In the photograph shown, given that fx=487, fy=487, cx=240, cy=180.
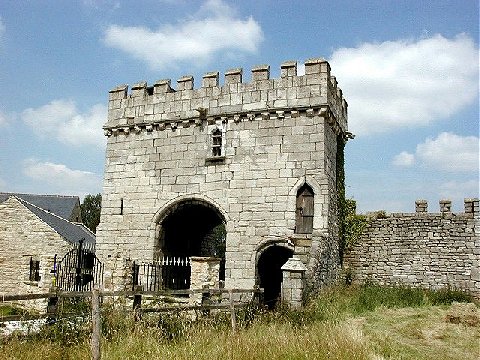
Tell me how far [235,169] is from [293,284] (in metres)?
4.44

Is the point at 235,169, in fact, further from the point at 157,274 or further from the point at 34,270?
the point at 34,270

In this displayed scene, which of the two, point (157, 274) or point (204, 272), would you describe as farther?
point (157, 274)

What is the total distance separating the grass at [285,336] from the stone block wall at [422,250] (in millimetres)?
2962

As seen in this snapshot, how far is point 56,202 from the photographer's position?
37.4m

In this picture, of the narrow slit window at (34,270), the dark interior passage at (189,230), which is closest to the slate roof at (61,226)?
the narrow slit window at (34,270)

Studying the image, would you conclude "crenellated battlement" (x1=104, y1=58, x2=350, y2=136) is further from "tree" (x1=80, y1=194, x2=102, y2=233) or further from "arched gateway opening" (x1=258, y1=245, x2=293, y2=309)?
"tree" (x1=80, y1=194, x2=102, y2=233)

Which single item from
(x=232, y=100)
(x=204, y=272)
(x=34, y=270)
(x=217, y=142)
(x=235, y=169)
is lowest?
(x=34, y=270)

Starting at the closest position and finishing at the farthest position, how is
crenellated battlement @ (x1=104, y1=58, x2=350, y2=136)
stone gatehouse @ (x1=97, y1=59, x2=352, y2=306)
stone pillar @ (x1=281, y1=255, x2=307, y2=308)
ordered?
1. stone pillar @ (x1=281, y1=255, x2=307, y2=308)
2. stone gatehouse @ (x1=97, y1=59, x2=352, y2=306)
3. crenellated battlement @ (x1=104, y1=58, x2=350, y2=136)

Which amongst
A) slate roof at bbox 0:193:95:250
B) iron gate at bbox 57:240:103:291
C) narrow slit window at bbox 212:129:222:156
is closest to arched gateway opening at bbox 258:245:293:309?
narrow slit window at bbox 212:129:222:156

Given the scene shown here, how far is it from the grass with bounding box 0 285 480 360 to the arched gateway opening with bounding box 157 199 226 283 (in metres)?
4.39

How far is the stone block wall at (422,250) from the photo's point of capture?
14742 mm

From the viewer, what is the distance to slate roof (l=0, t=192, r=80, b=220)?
35469 millimetres

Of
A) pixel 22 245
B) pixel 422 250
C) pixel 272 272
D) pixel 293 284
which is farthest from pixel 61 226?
pixel 422 250

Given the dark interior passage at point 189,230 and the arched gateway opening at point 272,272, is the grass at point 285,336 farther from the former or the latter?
the dark interior passage at point 189,230
